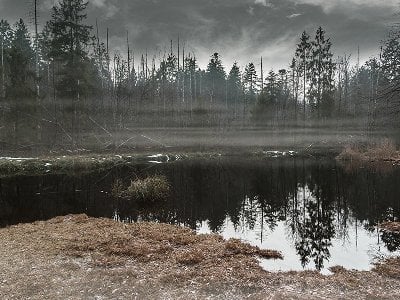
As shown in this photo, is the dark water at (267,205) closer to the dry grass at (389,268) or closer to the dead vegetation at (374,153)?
the dry grass at (389,268)

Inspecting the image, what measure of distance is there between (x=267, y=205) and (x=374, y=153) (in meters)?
20.2

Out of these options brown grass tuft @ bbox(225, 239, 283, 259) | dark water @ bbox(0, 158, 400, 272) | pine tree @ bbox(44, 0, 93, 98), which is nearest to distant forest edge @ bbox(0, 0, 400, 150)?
pine tree @ bbox(44, 0, 93, 98)

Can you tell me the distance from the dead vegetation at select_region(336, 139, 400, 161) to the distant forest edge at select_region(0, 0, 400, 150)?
4.15 m

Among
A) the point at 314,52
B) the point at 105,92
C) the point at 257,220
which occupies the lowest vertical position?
the point at 257,220

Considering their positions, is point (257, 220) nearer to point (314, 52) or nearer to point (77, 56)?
point (77, 56)

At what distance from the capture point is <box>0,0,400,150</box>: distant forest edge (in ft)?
→ 111

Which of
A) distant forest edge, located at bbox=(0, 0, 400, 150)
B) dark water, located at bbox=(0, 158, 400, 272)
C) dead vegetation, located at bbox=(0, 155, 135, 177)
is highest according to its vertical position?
distant forest edge, located at bbox=(0, 0, 400, 150)

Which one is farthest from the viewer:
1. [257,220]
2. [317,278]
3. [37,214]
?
[37,214]

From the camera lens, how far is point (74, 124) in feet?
129

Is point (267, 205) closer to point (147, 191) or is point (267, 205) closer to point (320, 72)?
point (147, 191)

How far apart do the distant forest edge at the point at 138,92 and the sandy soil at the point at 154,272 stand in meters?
13.1

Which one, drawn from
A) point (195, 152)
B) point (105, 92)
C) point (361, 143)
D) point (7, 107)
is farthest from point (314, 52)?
point (7, 107)

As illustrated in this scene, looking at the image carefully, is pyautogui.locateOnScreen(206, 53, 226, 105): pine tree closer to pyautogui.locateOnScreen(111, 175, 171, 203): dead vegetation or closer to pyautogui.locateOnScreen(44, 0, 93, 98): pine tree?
pyautogui.locateOnScreen(44, 0, 93, 98): pine tree

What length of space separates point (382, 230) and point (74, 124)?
34.6 metres
